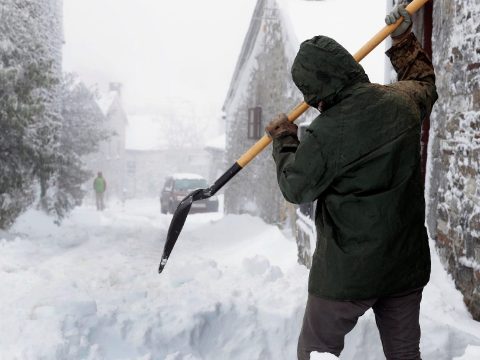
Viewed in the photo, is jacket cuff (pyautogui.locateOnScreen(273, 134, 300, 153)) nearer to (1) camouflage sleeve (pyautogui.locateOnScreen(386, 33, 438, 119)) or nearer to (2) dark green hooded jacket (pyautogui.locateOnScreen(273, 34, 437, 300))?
(2) dark green hooded jacket (pyautogui.locateOnScreen(273, 34, 437, 300))

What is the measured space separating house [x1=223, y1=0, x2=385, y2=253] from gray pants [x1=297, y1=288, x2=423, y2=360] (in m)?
4.21

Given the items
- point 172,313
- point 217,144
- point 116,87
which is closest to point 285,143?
point 172,313

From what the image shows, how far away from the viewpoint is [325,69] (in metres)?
2.11

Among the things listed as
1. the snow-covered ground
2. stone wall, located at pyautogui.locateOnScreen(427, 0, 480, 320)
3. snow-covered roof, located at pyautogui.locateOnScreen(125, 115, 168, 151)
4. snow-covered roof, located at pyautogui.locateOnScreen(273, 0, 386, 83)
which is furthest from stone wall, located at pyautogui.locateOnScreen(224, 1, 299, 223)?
Result: snow-covered roof, located at pyautogui.locateOnScreen(125, 115, 168, 151)

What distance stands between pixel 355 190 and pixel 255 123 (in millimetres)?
9789

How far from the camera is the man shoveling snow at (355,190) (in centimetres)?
208

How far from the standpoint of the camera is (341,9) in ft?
32.2

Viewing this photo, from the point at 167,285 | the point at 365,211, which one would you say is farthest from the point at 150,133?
the point at 365,211

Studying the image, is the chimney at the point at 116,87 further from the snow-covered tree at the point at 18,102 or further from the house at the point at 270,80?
the snow-covered tree at the point at 18,102

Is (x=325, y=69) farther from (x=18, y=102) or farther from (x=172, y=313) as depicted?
(x=18, y=102)

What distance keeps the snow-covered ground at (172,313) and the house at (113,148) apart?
104 ft

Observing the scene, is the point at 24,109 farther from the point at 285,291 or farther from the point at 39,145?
the point at 285,291

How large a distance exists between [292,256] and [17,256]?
3622 mm

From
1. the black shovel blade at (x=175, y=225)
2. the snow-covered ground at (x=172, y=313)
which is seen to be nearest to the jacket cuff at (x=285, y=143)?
the black shovel blade at (x=175, y=225)
